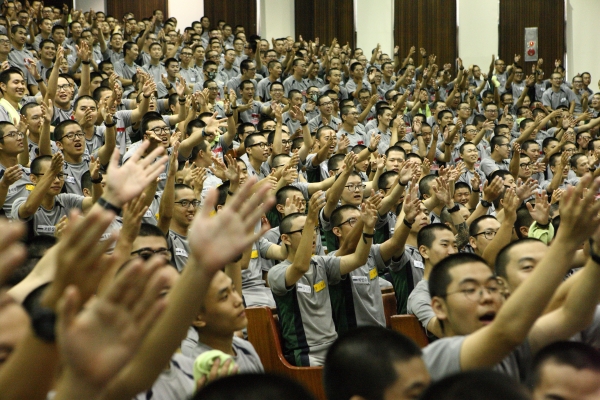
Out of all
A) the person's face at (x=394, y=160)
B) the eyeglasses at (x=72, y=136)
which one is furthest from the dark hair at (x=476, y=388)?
the person's face at (x=394, y=160)

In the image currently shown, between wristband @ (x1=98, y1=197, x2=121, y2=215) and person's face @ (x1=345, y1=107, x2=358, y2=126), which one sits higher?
person's face @ (x1=345, y1=107, x2=358, y2=126)

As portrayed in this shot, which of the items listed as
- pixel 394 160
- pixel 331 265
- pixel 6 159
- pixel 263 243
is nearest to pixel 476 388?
pixel 331 265

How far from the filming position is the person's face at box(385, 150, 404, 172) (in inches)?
252

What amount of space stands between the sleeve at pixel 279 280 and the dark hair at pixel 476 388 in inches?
88.7

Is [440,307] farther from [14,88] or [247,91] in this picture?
[247,91]

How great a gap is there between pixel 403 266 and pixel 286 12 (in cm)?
1105

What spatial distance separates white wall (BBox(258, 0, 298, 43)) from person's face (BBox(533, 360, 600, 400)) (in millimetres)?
12943

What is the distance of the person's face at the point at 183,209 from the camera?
13.2 feet

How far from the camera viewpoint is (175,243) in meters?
3.93

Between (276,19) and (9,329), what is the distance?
13.4 m

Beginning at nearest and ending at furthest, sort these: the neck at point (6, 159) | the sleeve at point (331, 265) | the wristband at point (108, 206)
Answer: the wristband at point (108, 206) → the sleeve at point (331, 265) → the neck at point (6, 159)

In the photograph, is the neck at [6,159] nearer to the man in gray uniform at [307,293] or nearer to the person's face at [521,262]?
the man in gray uniform at [307,293]

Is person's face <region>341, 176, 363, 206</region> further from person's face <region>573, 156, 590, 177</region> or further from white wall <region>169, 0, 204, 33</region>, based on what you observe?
white wall <region>169, 0, 204, 33</region>

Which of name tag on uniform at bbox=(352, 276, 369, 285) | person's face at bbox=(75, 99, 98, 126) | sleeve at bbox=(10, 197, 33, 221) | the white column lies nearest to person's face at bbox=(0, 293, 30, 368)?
name tag on uniform at bbox=(352, 276, 369, 285)
